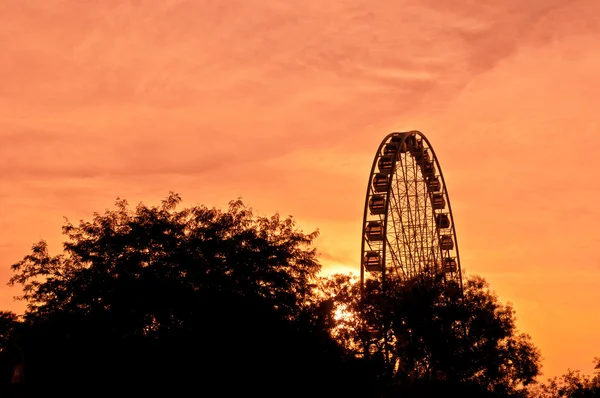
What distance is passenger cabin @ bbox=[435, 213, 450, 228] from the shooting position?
95269 mm

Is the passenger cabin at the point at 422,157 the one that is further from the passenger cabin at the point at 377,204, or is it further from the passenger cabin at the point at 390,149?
the passenger cabin at the point at 377,204

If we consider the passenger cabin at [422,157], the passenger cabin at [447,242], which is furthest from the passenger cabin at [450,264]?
the passenger cabin at [422,157]

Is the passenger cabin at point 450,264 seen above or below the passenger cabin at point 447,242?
below

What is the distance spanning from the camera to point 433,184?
3735 inches

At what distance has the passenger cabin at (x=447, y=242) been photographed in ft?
318

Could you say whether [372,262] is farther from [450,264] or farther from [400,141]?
[450,264]

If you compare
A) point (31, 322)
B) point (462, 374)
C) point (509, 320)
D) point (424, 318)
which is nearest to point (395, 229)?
point (424, 318)

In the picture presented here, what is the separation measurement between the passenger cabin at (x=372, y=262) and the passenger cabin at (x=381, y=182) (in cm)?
585

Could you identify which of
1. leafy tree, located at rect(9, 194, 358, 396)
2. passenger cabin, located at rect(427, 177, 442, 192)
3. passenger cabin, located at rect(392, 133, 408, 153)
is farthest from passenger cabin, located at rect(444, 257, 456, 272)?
leafy tree, located at rect(9, 194, 358, 396)

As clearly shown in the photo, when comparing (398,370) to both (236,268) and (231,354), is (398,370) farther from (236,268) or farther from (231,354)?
(231,354)

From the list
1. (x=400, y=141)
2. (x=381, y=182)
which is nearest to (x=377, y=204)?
(x=381, y=182)

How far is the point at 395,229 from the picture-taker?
8456cm

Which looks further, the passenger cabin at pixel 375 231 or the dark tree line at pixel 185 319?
the passenger cabin at pixel 375 231

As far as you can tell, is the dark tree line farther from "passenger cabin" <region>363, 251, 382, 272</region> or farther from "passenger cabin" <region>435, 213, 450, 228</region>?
"passenger cabin" <region>435, 213, 450, 228</region>
